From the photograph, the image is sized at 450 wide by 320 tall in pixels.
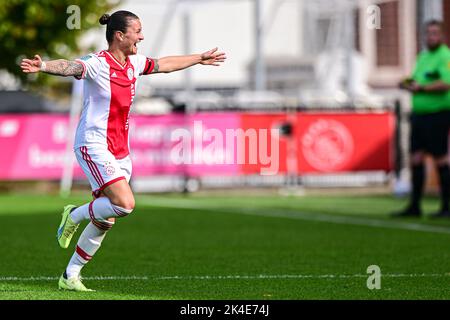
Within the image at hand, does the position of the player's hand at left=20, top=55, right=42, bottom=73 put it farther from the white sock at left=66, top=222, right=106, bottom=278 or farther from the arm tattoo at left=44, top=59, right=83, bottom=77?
the white sock at left=66, top=222, right=106, bottom=278

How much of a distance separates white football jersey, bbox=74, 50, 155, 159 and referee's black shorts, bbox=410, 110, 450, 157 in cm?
809

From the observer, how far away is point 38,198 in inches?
922

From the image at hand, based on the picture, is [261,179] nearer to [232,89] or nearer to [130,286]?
[130,286]

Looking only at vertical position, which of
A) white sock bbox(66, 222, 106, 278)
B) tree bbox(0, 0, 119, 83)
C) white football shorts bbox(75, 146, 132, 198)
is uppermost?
tree bbox(0, 0, 119, 83)

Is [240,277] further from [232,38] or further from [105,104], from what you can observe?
[232,38]

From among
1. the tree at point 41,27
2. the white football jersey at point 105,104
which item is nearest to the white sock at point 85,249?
the white football jersey at point 105,104

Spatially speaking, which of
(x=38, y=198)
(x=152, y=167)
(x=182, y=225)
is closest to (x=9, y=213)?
(x=182, y=225)

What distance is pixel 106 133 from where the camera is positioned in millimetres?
8648

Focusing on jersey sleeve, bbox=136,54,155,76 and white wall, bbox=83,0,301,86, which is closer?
jersey sleeve, bbox=136,54,155,76

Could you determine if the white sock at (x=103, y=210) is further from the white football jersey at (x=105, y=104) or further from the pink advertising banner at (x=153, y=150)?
the pink advertising banner at (x=153, y=150)

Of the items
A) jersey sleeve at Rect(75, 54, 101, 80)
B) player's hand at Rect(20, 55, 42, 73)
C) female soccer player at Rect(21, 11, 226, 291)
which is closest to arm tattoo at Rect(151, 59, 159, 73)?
female soccer player at Rect(21, 11, 226, 291)

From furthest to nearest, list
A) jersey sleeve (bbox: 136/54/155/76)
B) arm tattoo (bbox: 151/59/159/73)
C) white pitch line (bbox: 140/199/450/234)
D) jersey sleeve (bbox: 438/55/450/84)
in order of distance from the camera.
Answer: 1. jersey sleeve (bbox: 438/55/450/84)
2. white pitch line (bbox: 140/199/450/234)
3. arm tattoo (bbox: 151/59/159/73)
4. jersey sleeve (bbox: 136/54/155/76)

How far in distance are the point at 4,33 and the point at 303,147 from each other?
22.8 feet

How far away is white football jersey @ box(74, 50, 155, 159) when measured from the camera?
8.60m
